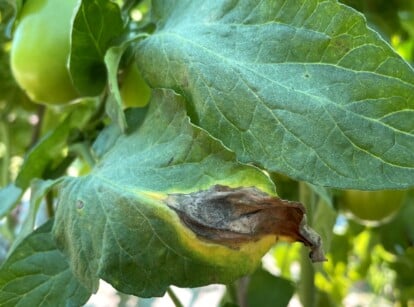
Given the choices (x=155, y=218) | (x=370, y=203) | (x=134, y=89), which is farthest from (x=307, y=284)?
(x=155, y=218)

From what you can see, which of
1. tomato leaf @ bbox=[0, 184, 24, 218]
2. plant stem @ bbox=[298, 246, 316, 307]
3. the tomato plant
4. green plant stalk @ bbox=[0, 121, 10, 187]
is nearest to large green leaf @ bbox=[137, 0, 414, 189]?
the tomato plant

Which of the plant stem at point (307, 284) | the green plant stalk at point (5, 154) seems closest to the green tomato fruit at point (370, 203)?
the plant stem at point (307, 284)

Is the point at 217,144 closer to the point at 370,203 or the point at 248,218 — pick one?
the point at 248,218

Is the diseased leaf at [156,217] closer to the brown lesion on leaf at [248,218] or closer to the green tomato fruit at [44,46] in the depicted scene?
the brown lesion on leaf at [248,218]

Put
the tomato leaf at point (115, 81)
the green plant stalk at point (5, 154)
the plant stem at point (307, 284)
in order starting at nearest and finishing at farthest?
the tomato leaf at point (115, 81)
the plant stem at point (307, 284)
the green plant stalk at point (5, 154)

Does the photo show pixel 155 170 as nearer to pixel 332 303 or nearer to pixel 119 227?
pixel 119 227

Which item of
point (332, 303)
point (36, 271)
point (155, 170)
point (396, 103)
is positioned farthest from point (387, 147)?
point (332, 303)
